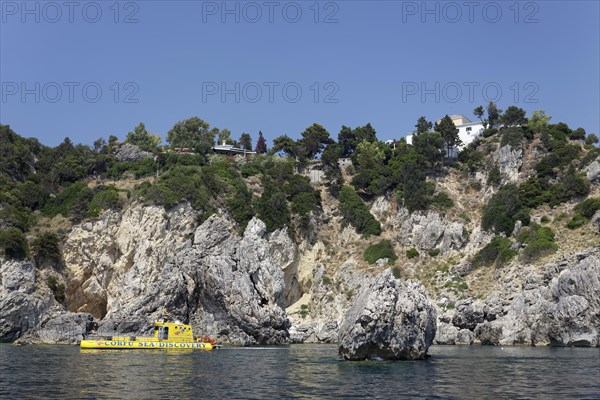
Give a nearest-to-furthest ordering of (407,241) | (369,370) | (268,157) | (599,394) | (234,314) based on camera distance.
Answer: (599,394)
(369,370)
(234,314)
(407,241)
(268,157)

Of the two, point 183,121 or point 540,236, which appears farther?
point 183,121

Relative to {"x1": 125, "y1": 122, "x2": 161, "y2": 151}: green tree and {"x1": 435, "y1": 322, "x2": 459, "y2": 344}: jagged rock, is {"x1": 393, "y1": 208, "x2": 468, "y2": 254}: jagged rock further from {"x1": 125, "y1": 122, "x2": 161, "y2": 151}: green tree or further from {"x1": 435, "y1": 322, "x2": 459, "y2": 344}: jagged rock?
{"x1": 125, "y1": 122, "x2": 161, "y2": 151}: green tree

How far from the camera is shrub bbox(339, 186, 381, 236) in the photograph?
101 meters

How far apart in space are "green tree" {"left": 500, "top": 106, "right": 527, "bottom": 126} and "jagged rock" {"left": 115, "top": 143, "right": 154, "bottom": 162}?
67206 millimetres

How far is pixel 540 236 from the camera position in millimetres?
83875

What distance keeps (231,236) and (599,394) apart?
62.1 metres

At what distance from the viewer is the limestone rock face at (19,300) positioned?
73.6 metres

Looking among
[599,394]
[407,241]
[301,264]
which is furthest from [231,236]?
[599,394]

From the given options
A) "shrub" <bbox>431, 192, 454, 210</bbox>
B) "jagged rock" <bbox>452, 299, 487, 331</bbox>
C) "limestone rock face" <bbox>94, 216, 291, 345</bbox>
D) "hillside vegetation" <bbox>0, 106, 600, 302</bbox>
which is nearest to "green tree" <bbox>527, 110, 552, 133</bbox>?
"hillside vegetation" <bbox>0, 106, 600, 302</bbox>

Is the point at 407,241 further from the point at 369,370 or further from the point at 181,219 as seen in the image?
the point at 369,370

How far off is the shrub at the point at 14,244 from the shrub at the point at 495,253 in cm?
5943

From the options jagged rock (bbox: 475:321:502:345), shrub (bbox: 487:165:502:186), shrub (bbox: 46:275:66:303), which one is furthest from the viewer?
shrub (bbox: 487:165:502:186)

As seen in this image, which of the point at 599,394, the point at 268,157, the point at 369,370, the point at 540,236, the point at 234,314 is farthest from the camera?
the point at 268,157

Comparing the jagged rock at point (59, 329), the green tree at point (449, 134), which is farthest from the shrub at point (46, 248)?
the green tree at point (449, 134)
